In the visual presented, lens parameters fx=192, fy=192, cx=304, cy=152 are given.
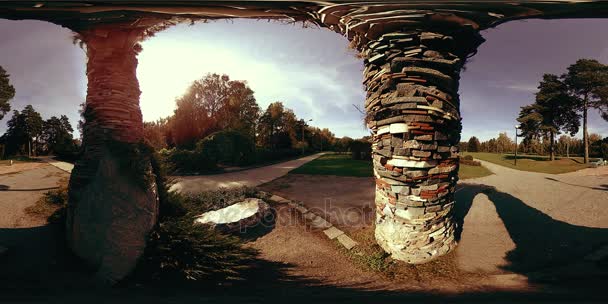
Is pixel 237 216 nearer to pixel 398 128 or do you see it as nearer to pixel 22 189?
pixel 398 128

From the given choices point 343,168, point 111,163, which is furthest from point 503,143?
point 111,163

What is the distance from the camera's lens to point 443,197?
4.58 ft

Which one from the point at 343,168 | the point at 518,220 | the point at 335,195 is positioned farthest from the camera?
the point at 343,168

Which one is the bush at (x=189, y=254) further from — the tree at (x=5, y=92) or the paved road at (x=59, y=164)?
the tree at (x=5, y=92)

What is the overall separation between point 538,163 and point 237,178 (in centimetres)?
303

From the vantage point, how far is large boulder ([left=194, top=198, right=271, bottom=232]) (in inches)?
64.1

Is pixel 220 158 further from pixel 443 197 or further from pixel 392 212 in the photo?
pixel 443 197

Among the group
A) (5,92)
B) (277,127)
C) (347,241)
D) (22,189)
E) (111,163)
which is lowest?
(347,241)

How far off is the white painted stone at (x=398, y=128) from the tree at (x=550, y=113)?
118 cm

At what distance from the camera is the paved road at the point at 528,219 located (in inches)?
52.3

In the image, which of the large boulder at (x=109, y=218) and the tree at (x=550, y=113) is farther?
the tree at (x=550, y=113)

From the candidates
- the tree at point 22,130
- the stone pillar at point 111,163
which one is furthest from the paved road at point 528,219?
the tree at point 22,130

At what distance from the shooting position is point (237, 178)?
2279 millimetres

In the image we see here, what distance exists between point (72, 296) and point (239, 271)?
3.21 ft
